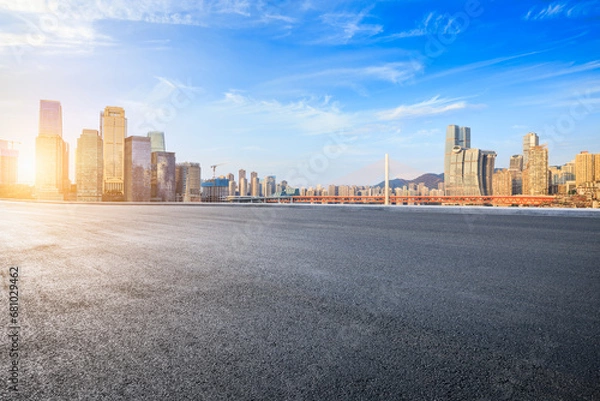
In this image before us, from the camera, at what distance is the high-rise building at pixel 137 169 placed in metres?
65.4

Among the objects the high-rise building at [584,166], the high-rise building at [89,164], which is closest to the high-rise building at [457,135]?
the high-rise building at [584,166]

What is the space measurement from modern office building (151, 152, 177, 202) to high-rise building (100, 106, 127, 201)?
9988 mm

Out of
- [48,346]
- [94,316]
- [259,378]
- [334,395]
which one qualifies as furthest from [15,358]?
[334,395]

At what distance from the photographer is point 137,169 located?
70125mm

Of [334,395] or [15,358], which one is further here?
→ [15,358]

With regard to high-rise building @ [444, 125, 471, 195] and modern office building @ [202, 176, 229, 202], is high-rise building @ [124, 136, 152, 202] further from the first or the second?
high-rise building @ [444, 125, 471, 195]

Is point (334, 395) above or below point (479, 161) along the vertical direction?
below

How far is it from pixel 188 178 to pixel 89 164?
2516cm

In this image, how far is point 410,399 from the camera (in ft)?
6.51

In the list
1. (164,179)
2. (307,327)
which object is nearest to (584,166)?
(307,327)

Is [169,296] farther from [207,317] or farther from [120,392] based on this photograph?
[120,392]

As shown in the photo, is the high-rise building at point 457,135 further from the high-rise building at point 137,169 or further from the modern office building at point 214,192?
the high-rise building at point 137,169

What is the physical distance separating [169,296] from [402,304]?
240 centimetres

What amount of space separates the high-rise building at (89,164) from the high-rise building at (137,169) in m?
27.6
